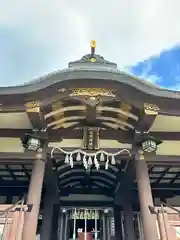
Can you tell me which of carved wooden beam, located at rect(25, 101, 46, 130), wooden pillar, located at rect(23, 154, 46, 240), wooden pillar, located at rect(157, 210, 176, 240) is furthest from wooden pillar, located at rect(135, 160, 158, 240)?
carved wooden beam, located at rect(25, 101, 46, 130)

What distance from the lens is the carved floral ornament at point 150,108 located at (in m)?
5.65

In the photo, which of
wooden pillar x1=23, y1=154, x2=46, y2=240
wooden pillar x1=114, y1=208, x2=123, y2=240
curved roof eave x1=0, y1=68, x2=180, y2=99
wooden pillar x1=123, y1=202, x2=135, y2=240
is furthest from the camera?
wooden pillar x1=114, y1=208, x2=123, y2=240

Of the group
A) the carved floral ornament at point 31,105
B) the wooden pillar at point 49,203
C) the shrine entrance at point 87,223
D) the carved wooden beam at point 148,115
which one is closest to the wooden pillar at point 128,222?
the shrine entrance at point 87,223

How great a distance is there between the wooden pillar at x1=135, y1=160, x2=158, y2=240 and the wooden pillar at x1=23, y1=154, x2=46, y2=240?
2.09m

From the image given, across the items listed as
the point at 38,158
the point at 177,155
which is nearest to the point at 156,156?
the point at 177,155

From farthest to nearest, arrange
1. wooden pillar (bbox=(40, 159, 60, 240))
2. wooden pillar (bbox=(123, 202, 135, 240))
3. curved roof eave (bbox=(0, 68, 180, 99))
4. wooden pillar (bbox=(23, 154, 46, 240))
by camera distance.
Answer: wooden pillar (bbox=(123, 202, 135, 240))
wooden pillar (bbox=(40, 159, 60, 240))
curved roof eave (bbox=(0, 68, 180, 99))
wooden pillar (bbox=(23, 154, 46, 240))

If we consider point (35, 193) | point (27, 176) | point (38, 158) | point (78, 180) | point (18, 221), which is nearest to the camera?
point (18, 221)

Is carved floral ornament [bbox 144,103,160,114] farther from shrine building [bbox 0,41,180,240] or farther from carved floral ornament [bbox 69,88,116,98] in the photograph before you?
carved floral ornament [bbox 69,88,116,98]

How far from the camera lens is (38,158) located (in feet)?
19.7

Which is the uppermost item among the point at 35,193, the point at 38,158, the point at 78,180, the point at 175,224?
the point at 78,180

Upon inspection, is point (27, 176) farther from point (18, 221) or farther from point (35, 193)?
point (18, 221)

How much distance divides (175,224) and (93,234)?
13.9 ft

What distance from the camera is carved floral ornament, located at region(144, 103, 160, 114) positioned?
565 centimetres

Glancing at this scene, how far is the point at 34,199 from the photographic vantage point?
541 cm
